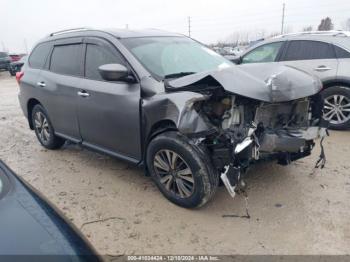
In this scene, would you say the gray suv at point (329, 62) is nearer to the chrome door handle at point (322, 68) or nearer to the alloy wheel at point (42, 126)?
the chrome door handle at point (322, 68)

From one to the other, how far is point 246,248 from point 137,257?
3.06 ft

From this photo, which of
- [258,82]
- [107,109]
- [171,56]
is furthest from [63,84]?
[258,82]

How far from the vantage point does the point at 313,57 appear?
6109 millimetres

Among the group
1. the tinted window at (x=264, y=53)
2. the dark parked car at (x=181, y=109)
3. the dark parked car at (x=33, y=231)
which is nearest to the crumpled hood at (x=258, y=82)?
the dark parked car at (x=181, y=109)

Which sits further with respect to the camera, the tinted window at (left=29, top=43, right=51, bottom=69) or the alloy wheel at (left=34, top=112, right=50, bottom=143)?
the alloy wheel at (left=34, top=112, right=50, bottom=143)

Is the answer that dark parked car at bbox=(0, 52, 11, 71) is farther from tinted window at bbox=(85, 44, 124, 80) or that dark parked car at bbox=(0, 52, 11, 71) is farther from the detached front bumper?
the detached front bumper

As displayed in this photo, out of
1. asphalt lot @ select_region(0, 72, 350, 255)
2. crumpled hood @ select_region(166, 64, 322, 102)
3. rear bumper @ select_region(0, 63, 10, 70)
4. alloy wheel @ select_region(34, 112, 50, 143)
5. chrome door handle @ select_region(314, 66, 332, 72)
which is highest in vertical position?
crumpled hood @ select_region(166, 64, 322, 102)

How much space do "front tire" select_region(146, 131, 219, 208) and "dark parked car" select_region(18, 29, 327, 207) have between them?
0.01 metres

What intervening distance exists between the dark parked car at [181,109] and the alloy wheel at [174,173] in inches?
0.4

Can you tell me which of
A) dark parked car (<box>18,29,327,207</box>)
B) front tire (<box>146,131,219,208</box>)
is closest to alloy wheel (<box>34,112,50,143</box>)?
dark parked car (<box>18,29,327,207</box>)

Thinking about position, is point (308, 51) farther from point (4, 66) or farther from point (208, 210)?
point (4, 66)

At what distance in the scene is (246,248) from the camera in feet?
9.27

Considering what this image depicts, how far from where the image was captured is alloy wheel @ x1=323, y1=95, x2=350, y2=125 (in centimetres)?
582

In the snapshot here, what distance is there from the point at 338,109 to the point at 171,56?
3588 mm
